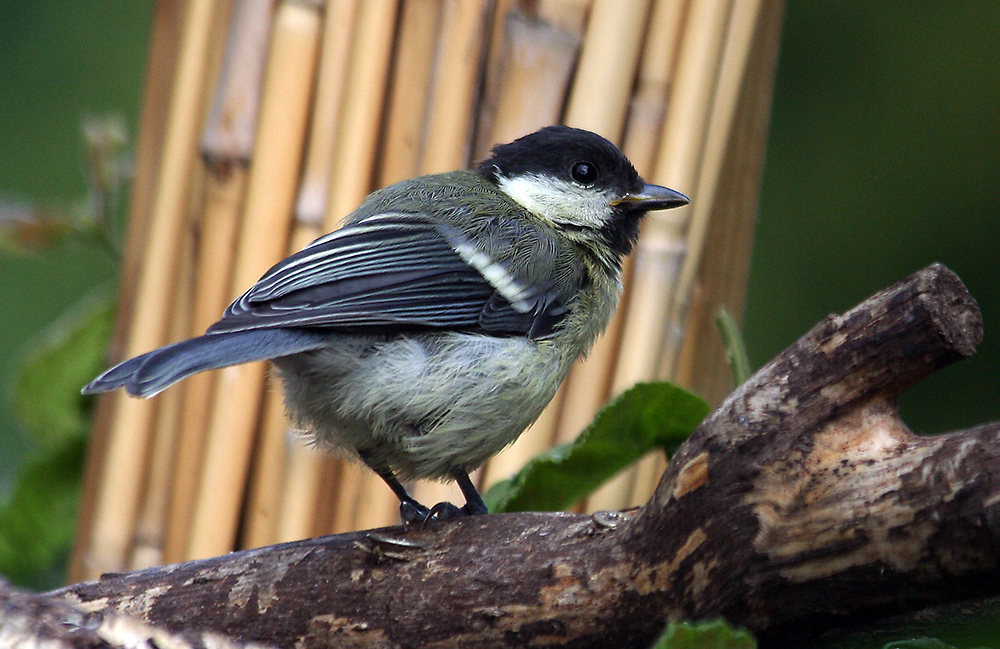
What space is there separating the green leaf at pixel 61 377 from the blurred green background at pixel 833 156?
59 cm

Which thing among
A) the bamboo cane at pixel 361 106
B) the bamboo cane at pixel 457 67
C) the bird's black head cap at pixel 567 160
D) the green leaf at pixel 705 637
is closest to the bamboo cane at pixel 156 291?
the bamboo cane at pixel 361 106

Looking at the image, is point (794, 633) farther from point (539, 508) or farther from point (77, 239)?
point (77, 239)

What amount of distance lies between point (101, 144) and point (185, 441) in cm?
62

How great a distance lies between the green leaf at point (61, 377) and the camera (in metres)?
1.78

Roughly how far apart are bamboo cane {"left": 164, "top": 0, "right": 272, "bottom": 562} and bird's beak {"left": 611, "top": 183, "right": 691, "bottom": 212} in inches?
24.7

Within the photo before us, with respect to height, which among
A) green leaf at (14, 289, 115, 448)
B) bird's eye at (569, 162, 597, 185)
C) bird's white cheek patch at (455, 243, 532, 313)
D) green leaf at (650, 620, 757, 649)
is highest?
bird's eye at (569, 162, 597, 185)

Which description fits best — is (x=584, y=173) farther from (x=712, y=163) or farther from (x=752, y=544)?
(x=752, y=544)

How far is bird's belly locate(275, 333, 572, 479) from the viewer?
48.0 inches

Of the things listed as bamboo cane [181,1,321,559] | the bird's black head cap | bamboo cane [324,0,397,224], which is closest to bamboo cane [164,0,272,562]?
bamboo cane [181,1,321,559]

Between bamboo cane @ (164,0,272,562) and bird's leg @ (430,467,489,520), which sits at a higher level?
bamboo cane @ (164,0,272,562)

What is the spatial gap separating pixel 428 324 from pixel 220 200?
53 cm

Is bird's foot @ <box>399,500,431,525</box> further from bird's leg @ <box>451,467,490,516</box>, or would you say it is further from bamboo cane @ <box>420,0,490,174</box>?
bamboo cane @ <box>420,0,490,174</box>

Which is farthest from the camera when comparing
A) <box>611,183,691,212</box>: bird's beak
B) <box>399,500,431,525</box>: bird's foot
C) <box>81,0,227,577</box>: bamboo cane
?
<box>81,0,227,577</box>: bamboo cane

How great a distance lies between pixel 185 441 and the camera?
1.58m
